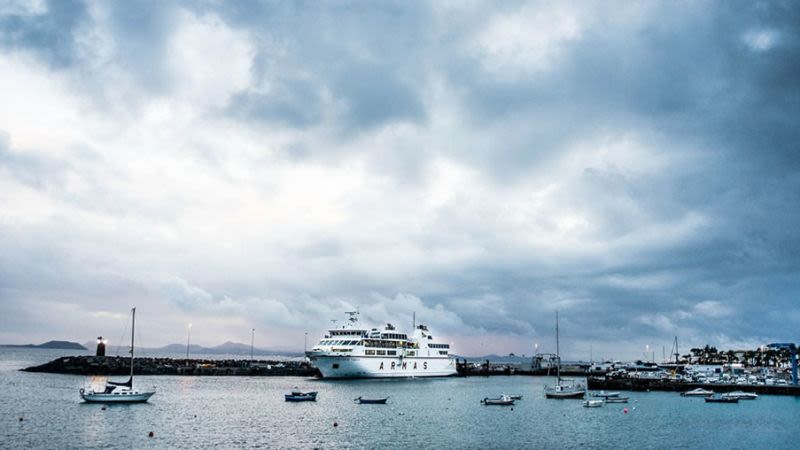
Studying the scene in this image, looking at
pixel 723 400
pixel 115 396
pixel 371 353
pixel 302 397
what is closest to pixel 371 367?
pixel 371 353

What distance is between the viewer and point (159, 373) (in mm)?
126188

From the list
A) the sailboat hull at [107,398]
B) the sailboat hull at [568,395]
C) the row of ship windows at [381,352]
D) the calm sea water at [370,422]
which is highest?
the row of ship windows at [381,352]

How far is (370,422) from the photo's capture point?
59000 millimetres

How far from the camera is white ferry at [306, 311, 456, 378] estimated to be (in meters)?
108

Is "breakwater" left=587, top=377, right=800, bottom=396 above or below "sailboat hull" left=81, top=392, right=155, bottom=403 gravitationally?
below

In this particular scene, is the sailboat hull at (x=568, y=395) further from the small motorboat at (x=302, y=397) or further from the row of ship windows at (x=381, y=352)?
the small motorboat at (x=302, y=397)

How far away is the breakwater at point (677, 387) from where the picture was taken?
98.9 metres

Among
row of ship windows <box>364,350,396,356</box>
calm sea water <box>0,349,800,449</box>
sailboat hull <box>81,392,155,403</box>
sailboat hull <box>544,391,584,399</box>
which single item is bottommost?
sailboat hull <box>544,391,584,399</box>

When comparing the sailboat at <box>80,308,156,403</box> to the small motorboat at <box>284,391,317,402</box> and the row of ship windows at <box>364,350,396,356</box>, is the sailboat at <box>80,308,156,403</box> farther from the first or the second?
the row of ship windows at <box>364,350,396,356</box>

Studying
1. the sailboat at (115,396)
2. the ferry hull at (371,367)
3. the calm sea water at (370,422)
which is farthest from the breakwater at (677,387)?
the sailboat at (115,396)

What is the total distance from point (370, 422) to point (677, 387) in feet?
242

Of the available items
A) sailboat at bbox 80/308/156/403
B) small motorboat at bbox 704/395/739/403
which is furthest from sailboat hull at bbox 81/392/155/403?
small motorboat at bbox 704/395/739/403

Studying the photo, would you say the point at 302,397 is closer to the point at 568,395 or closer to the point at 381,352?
the point at 381,352

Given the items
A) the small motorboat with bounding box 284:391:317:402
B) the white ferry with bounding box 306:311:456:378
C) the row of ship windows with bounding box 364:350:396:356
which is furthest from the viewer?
the row of ship windows with bounding box 364:350:396:356
